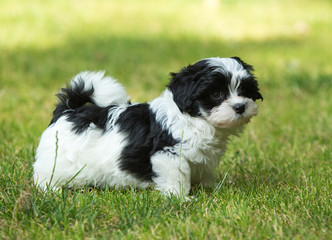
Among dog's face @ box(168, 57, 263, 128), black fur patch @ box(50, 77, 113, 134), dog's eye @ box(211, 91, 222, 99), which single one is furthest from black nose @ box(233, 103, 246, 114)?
black fur patch @ box(50, 77, 113, 134)

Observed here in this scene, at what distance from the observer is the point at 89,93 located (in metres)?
3.74

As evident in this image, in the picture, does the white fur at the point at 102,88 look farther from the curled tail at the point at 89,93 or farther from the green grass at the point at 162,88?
the green grass at the point at 162,88

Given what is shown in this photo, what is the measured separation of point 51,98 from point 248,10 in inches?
321

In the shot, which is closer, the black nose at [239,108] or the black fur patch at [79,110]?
the black nose at [239,108]

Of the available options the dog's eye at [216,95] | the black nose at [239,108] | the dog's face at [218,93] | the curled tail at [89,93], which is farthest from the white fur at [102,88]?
the black nose at [239,108]

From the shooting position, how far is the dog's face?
10.4 feet

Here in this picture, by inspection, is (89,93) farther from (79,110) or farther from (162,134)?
(162,134)

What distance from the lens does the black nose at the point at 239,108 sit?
3.14m

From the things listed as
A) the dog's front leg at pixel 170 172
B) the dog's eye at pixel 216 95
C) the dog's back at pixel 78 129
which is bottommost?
the dog's front leg at pixel 170 172

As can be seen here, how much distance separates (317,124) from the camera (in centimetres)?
536

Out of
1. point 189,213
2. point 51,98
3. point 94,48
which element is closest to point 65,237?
point 189,213

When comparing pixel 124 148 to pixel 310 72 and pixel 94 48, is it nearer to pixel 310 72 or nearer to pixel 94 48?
pixel 310 72

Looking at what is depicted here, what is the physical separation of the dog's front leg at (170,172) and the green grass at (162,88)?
5.3 inches

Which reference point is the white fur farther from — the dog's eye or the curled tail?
the dog's eye
